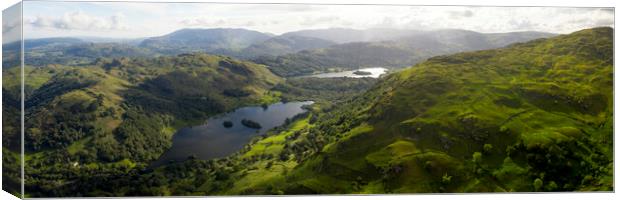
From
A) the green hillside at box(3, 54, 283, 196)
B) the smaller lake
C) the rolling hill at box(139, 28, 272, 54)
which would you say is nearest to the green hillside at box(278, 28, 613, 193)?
the smaller lake

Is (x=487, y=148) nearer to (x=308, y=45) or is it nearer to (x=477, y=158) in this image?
(x=477, y=158)

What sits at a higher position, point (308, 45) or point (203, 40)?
point (203, 40)

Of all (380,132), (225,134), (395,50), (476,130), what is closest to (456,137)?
(476,130)

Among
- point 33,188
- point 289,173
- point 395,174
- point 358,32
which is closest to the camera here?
point 33,188

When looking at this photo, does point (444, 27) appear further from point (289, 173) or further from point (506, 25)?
point (289, 173)

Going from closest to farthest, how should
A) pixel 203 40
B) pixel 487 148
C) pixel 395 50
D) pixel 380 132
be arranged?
1. pixel 487 148
2. pixel 380 132
3. pixel 395 50
4. pixel 203 40

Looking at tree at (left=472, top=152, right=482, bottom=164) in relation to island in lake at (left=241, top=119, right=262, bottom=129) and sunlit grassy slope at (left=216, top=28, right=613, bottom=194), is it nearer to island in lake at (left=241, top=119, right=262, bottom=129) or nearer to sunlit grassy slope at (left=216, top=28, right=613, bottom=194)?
sunlit grassy slope at (left=216, top=28, right=613, bottom=194)

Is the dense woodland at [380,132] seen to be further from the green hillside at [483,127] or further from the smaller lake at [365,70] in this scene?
the smaller lake at [365,70]

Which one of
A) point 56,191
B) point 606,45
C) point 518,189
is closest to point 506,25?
point 606,45
